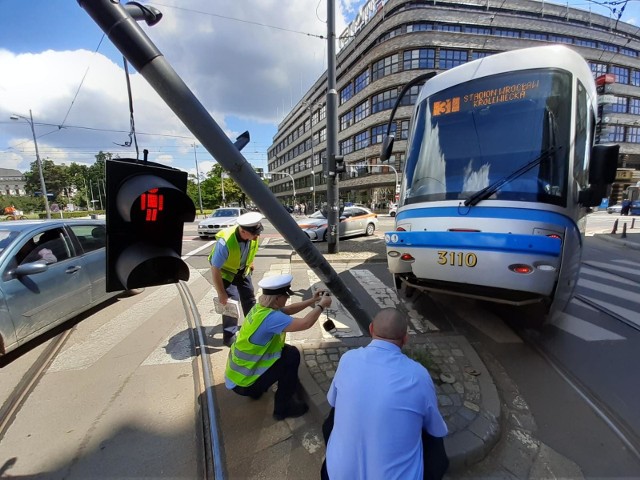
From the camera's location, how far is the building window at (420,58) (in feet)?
119

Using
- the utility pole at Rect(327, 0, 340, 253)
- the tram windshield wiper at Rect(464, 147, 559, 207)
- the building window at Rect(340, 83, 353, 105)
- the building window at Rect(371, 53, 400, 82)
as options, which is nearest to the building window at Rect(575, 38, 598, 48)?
the building window at Rect(371, 53, 400, 82)

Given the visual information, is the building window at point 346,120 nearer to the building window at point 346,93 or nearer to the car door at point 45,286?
the building window at point 346,93

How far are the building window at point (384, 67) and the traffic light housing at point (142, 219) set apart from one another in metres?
42.6

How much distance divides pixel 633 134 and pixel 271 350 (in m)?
63.5

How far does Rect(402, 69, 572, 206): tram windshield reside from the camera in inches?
129

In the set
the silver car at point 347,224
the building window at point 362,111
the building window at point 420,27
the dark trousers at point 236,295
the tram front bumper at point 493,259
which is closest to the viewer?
the tram front bumper at point 493,259

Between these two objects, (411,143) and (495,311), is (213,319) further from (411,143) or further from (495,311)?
(495,311)

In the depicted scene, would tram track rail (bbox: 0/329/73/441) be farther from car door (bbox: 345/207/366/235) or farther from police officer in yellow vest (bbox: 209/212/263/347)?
car door (bbox: 345/207/366/235)

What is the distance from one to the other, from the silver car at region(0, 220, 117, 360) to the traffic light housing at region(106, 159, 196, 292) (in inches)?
116

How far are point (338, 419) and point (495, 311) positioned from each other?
4398mm

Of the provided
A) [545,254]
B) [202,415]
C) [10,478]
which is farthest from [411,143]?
[10,478]

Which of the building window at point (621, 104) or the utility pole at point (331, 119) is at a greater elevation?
the building window at point (621, 104)

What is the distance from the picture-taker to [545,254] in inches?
114

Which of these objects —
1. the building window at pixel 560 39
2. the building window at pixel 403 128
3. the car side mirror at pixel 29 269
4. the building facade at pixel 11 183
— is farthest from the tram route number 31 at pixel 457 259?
the building facade at pixel 11 183
